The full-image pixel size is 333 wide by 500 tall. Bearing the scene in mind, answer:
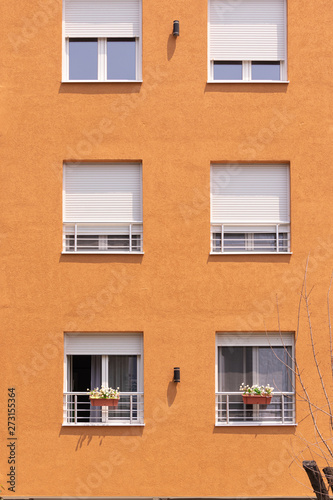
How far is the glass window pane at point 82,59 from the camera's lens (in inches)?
538

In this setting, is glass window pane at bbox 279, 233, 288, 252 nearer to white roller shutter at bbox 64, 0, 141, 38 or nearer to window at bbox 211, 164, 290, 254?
window at bbox 211, 164, 290, 254

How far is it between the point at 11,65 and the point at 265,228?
5799 mm

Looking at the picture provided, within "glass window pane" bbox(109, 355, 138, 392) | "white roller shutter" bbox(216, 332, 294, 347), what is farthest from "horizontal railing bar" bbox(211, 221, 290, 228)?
"glass window pane" bbox(109, 355, 138, 392)

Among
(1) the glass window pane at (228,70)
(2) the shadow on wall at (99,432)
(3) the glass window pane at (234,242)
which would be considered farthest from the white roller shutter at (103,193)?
(2) the shadow on wall at (99,432)

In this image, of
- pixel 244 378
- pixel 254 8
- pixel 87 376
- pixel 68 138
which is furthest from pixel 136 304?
pixel 254 8

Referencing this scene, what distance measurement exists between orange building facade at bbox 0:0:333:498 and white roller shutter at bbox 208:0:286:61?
0.03 meters

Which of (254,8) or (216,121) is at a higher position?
(254,8)

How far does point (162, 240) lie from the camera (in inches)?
518

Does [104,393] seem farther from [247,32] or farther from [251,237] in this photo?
[247,32]

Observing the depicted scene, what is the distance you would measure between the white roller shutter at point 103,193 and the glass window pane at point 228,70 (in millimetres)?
2414

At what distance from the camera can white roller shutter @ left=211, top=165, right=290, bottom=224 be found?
13438 millimetres

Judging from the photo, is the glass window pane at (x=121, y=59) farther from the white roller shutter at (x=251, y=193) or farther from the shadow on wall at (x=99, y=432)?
the shadow on wall at (x=99, y=432)

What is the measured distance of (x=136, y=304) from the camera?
12992 mm

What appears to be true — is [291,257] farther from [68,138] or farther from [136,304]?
[68,138]
